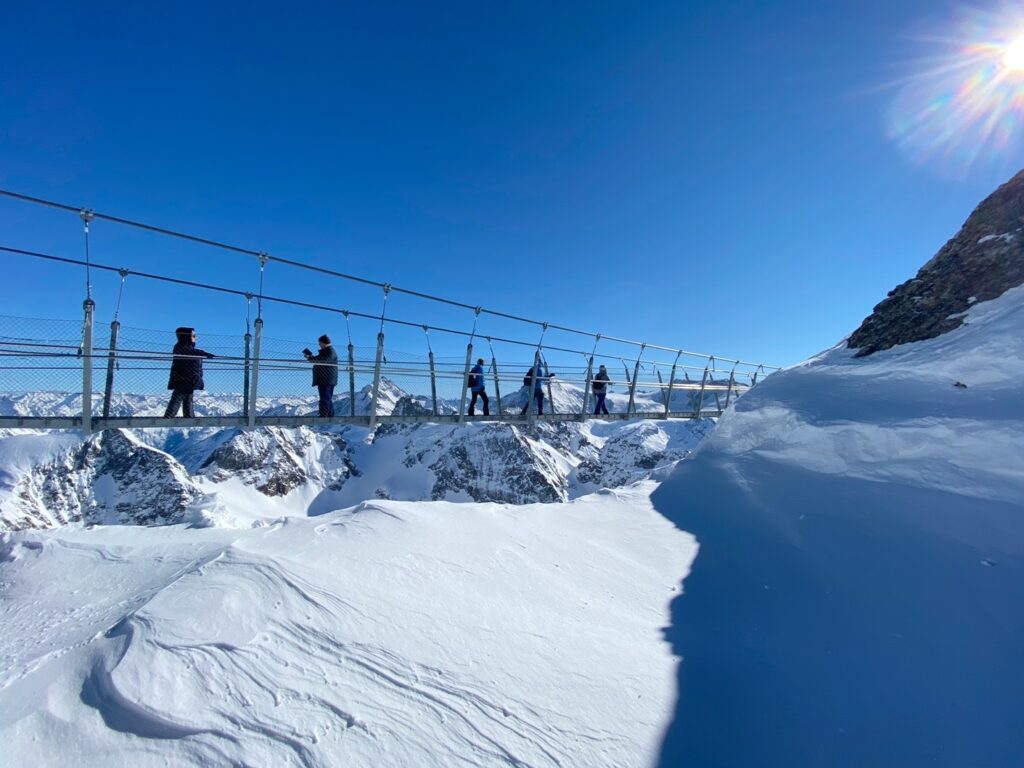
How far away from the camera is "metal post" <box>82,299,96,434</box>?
5.93 m

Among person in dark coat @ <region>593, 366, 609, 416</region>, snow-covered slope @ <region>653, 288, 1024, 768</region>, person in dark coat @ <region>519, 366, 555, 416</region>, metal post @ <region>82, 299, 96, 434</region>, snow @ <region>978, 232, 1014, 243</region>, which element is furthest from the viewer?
person in dark coat @ <region>593, 366, 609, 416</region>

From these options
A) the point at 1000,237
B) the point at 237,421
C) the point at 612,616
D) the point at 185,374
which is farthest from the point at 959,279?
the point at 185,374

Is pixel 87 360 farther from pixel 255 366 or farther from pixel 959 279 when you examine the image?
pixel 959 279

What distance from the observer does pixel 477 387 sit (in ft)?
35.2

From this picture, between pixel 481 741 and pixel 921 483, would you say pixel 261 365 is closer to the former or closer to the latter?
pixel 481 741

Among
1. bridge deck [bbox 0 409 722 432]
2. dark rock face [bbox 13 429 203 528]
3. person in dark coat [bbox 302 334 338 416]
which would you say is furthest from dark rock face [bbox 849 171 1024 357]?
dark rock face [bbox 13 429 203 528]

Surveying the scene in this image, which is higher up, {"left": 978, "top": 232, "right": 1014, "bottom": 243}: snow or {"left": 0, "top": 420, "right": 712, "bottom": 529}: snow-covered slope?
{"left": 978, "top": 232, "right": 1014, "bottom": 243}: snow

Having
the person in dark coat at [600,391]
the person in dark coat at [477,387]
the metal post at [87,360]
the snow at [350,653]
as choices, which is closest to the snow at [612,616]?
the snow at [350,653]

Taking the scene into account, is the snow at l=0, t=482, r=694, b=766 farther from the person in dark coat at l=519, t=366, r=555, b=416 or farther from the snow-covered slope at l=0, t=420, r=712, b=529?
the snow-covered slope at l=0, t=420, r=712, b=529

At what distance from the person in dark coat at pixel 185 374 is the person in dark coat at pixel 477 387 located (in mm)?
4928

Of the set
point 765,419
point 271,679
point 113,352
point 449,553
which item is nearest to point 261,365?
point 113,352

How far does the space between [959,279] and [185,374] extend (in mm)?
10962

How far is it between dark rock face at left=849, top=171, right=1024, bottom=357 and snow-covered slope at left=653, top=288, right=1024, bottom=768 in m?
0.41

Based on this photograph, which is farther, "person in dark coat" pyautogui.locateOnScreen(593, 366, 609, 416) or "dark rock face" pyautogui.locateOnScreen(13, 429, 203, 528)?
"dark rock face" pyautogui.locateOnScreen(13, 429, 203, 528)
